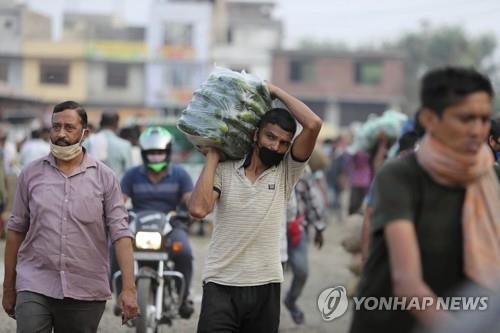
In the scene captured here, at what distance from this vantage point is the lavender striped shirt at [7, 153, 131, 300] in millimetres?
6234

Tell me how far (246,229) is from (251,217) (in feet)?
0.23

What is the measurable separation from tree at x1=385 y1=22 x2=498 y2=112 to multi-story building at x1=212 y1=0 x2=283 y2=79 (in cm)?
930

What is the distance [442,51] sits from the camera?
74562mm

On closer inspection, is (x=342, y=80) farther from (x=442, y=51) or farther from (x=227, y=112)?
(x=227, y=112)

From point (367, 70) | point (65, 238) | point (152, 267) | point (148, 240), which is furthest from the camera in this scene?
point (367, 70)

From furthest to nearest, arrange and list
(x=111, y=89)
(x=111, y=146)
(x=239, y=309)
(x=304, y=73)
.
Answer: (x=304, y=73), (x=111, y=89), (x=111, y=146), (x=239, y=309)

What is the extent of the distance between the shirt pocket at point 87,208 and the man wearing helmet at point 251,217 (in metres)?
0.54

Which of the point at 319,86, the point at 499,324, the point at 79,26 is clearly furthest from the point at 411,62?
the point at 499,324

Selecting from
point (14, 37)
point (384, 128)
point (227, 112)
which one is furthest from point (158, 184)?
point (14, 37)

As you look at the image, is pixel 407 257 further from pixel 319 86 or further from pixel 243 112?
pixel 319 86

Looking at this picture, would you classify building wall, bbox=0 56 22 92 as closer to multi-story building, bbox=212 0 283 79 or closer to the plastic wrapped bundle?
multi-story building, bbox=212 0 283 79

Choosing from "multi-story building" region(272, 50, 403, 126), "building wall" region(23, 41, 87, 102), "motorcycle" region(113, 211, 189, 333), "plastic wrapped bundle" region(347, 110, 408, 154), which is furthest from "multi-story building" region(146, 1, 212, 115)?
"motorcycle" region(113, 211, 189, 333)

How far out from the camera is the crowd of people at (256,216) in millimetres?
4094

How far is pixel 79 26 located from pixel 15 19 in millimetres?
6309
